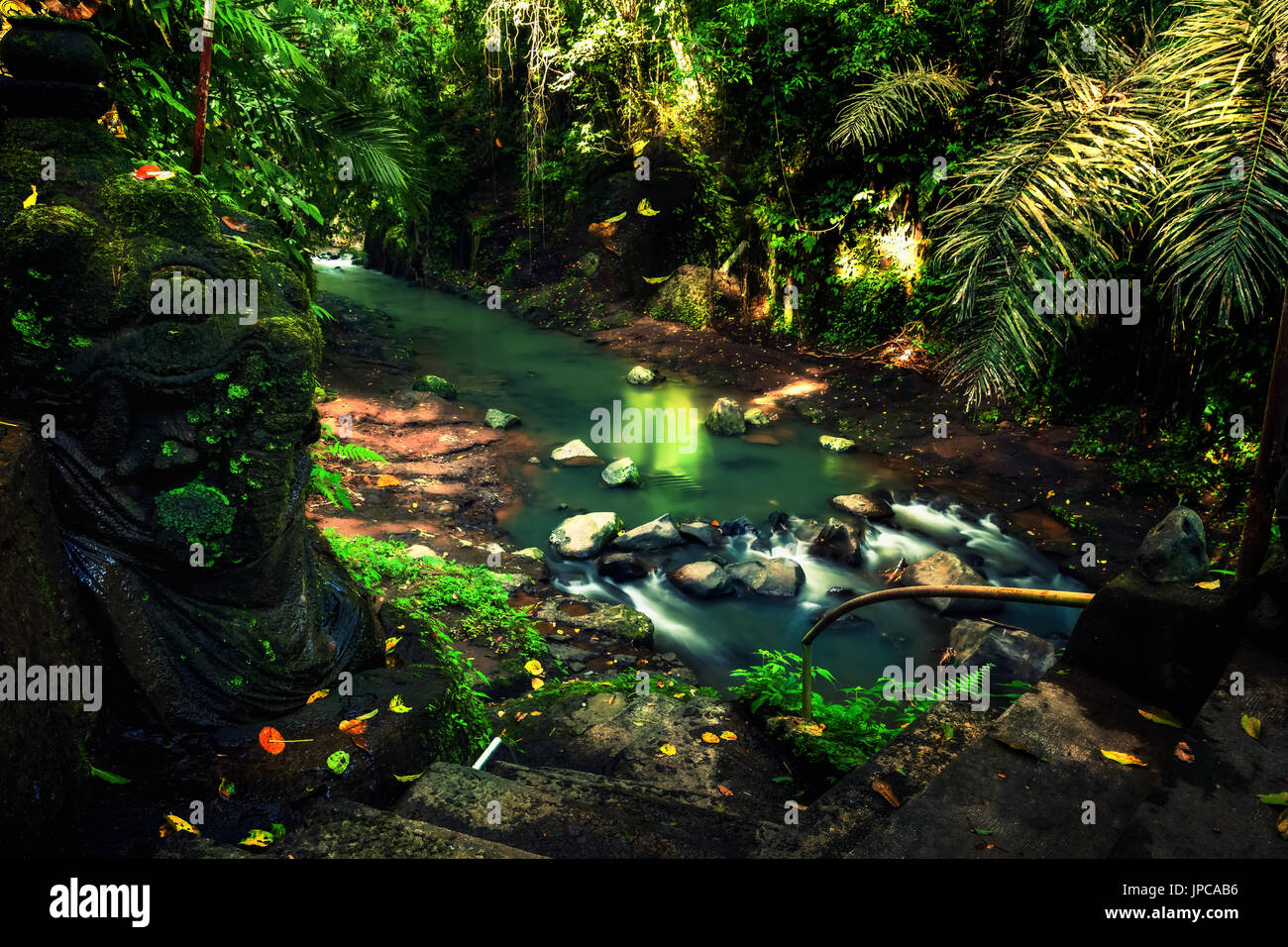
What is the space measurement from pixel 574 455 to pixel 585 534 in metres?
2.37

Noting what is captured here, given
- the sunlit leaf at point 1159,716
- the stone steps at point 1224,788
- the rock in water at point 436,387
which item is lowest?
the sunlit leaf at point 1159,716

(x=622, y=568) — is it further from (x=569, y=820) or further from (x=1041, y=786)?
(x=1041, y=786)

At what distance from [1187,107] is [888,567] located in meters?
5.07

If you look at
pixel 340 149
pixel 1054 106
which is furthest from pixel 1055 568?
pixel 340 149

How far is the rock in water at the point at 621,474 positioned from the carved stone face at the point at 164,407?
21.7ft

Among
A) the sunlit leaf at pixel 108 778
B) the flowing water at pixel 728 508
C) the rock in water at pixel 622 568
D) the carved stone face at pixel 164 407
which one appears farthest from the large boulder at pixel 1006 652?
the sunlit leaf at pixel 108 778

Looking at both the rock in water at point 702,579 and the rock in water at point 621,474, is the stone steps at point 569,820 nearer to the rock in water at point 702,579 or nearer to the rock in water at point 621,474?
the rock in water at point 702,579

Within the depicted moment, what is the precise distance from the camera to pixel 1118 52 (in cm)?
496

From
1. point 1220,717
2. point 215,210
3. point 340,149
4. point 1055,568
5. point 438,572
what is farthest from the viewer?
point 1055,568

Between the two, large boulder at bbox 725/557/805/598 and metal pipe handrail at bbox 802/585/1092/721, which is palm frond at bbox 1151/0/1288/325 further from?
large boulder at bbox 725/557/805/598

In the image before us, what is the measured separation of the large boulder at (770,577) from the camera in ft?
24.7

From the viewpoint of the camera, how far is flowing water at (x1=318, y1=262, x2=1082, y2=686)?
22.9 ft

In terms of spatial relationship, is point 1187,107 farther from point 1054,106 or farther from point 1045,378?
point 1045,378

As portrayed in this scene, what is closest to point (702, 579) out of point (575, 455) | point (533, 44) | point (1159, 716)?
point (575, 455)
